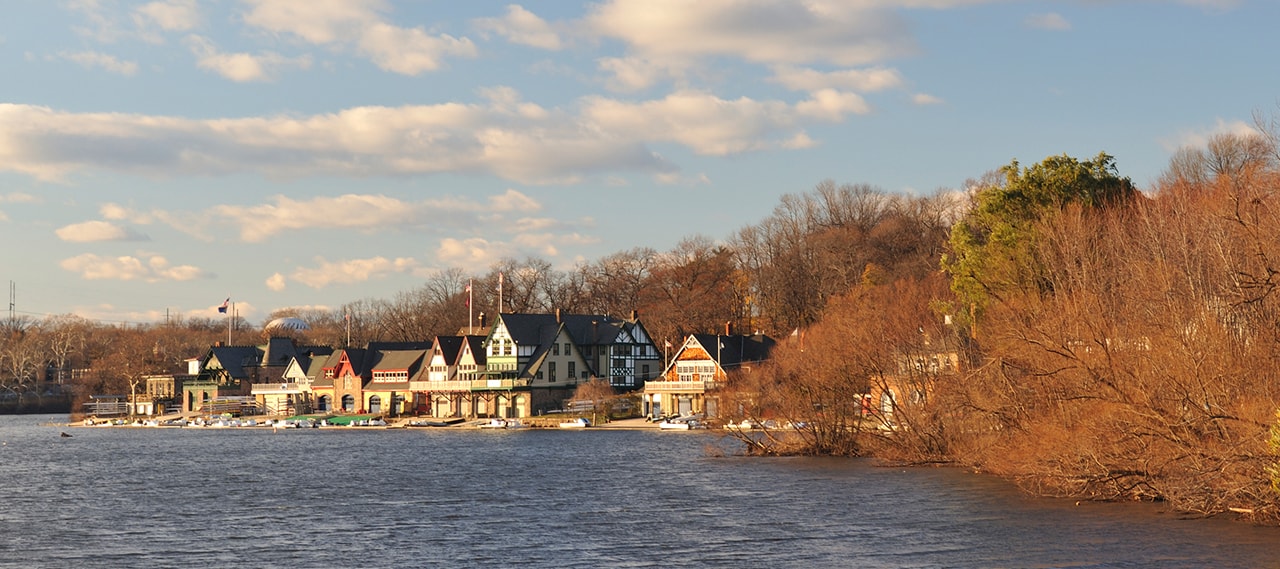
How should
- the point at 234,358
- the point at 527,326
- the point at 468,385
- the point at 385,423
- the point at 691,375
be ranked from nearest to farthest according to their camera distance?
the point at 691,375 → the point at 527,326 → the point at 468,385 → the point at 385,423 → the point at 234,358

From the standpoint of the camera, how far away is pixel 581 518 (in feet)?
129

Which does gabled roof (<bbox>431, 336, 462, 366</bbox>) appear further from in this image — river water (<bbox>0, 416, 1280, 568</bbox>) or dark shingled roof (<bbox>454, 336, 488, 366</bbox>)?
river water (<bbox>0, 416, 1280, 568</bbox>)

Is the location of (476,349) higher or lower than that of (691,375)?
higher

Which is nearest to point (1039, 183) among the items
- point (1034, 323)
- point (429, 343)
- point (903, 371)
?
point (903, 371)

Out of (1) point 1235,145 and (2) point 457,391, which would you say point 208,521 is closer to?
(1) point 1235,145

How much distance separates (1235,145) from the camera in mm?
76938

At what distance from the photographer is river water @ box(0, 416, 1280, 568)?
3066 centimetres

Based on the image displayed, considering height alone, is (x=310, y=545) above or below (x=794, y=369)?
below

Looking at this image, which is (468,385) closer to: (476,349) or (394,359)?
(476,349)

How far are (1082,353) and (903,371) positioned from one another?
15.6 metres

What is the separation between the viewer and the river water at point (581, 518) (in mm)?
30656

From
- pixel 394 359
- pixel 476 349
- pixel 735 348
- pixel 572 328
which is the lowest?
pixel 735 348

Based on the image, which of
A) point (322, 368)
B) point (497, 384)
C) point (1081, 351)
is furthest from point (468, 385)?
point (1081, 351)

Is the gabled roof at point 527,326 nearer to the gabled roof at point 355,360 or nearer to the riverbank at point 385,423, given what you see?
the riverbank at point 385,423
